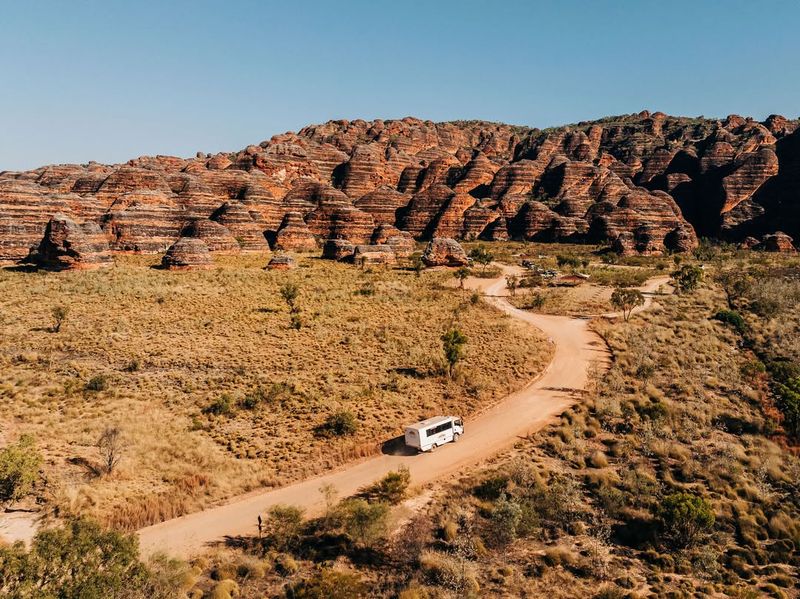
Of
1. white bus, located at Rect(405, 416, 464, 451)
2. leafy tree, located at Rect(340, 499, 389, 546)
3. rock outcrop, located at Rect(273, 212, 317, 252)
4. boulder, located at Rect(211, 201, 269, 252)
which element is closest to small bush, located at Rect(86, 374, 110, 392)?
white bus, located at Rect(405, 416, 464, 451)

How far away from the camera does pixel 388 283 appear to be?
2046 inches

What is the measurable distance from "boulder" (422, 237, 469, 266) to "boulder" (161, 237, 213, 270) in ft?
91.4

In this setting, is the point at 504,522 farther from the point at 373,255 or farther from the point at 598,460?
the point at 373,255

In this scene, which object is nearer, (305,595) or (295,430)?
(305,595)

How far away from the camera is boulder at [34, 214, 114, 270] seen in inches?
1777

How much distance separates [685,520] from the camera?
1581 cm

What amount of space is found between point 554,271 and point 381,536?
5138 cm

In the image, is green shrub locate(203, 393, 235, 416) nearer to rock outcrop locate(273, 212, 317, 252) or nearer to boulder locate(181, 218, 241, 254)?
boulder locate(181, 218, 241, 254)

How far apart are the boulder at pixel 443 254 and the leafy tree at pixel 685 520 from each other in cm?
4763

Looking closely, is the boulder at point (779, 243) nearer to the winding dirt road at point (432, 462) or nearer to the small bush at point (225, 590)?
the winding dirt road at point (432, 462)

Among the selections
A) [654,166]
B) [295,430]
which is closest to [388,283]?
[295,430]

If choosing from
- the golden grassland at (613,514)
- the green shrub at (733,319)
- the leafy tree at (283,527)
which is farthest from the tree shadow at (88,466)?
the green shrub at (733,319)

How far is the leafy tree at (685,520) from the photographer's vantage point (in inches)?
620

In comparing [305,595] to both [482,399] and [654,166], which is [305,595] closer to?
[482,399]
